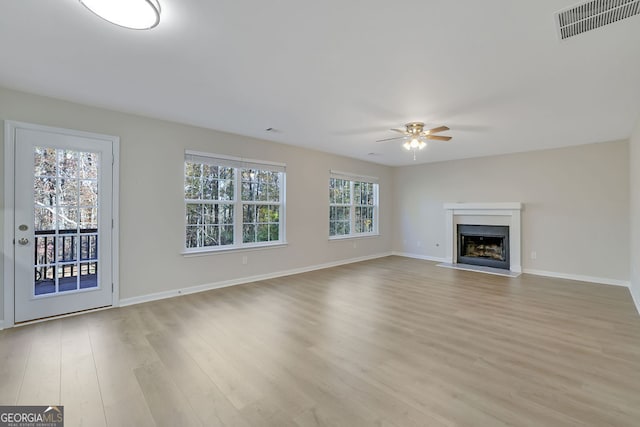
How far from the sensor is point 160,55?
232cm

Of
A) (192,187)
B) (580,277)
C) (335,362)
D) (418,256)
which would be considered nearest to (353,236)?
(418,256)

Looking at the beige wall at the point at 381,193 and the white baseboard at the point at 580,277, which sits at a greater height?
the beige wall at the point at 381,193

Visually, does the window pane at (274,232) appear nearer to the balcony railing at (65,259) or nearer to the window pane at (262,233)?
the window pane at (262,233)

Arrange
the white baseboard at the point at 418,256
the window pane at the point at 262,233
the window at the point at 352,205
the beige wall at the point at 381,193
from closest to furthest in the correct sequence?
the beige wall at the point at 381,193
the window pane at the point at 262,233
the window at the point at 352,205
the white baseboard at the point at 418,256

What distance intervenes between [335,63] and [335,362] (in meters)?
2.53

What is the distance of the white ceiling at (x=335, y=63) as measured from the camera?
71.8 inches

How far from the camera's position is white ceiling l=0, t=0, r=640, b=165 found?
182cm

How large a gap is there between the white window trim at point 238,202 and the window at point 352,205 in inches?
54.4

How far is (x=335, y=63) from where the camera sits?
2.41 m

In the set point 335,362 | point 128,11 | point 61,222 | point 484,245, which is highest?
point 128,11

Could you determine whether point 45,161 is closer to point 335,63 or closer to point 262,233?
point 262,233

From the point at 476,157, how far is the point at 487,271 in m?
2.57

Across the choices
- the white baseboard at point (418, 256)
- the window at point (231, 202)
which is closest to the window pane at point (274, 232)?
the window at point (231, 202)

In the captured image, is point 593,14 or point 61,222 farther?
point 61,222
